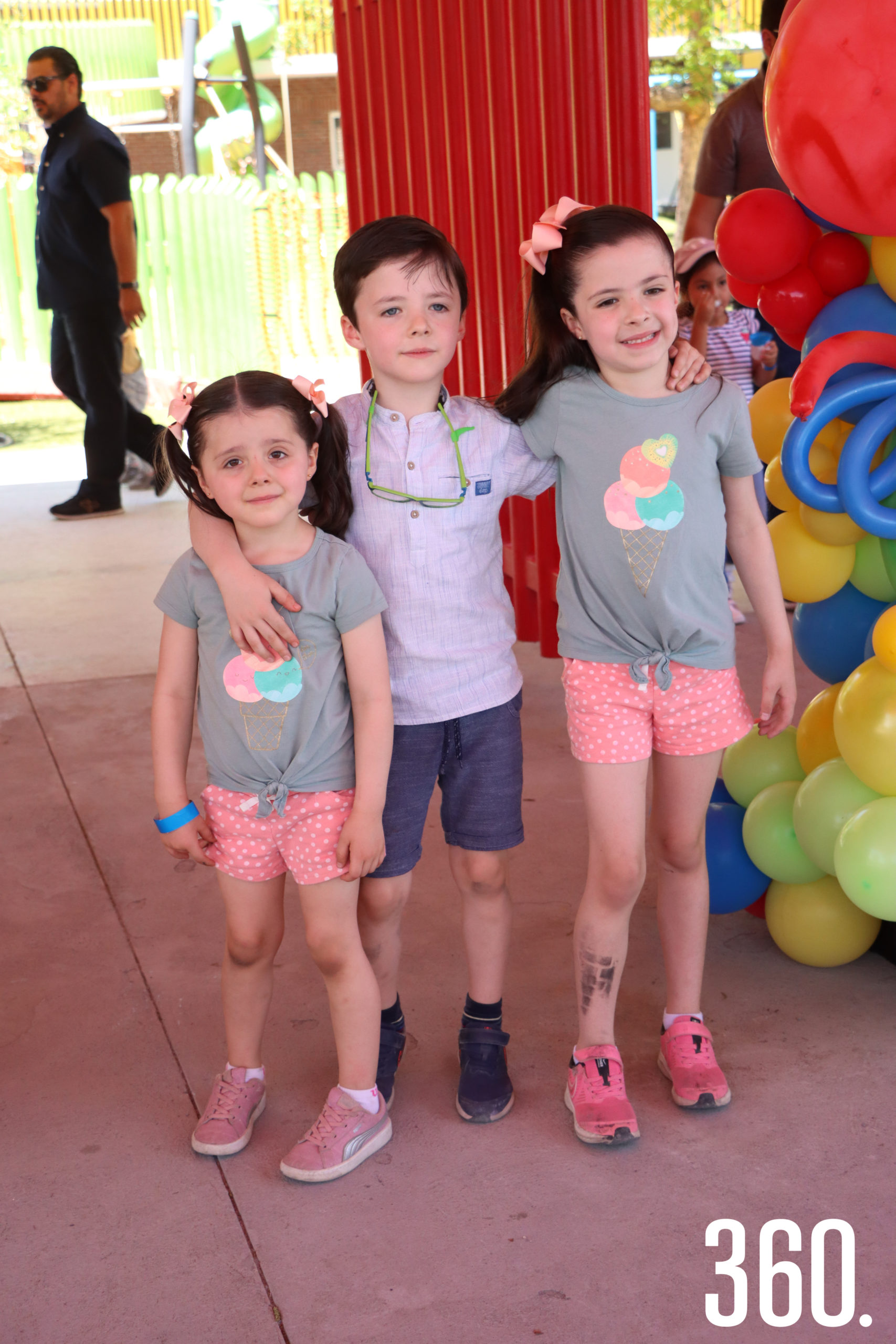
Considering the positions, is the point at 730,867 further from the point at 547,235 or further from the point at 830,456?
the point at 547,235

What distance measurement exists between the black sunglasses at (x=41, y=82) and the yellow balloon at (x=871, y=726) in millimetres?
5291

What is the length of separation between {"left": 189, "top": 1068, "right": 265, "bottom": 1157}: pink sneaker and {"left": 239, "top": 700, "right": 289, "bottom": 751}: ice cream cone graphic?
0.58 meters

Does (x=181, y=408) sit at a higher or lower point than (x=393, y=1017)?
higher

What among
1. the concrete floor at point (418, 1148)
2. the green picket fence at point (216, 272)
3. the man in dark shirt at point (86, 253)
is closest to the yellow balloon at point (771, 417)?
the concrete floor at point (418, 1148)

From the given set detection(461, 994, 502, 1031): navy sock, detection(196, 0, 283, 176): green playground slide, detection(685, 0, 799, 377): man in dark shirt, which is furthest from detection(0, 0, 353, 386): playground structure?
detection(461, 994, 502, 1031): navy sock

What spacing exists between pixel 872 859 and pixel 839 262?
1020mm

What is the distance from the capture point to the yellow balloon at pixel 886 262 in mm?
2125

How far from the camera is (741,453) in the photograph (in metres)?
2.01

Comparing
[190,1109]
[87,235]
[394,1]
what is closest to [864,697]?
[190,1109]

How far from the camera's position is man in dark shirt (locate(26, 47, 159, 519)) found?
6.08 metres

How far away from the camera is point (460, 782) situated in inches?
82.7

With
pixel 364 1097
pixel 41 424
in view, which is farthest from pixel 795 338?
pixel 41 424

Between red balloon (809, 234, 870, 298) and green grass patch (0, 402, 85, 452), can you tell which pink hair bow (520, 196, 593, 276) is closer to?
red balloon (809, 234, 870, 298)

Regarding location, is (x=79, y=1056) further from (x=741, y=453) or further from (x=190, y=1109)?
(x=741, y=453)
